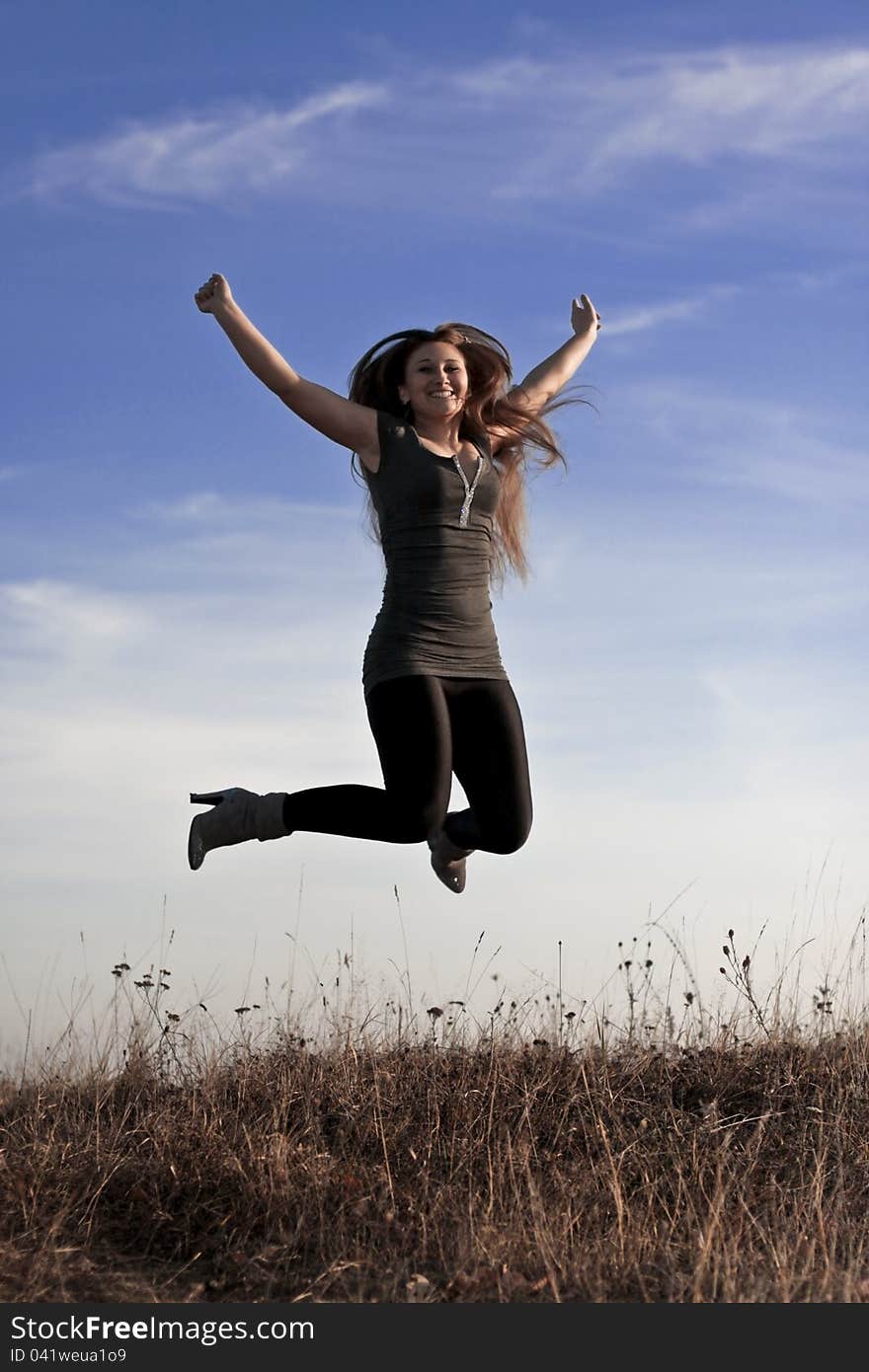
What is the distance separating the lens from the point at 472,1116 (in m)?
7.04

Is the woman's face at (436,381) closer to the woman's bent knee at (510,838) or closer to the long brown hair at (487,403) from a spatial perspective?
the long brown hair at (487,403)

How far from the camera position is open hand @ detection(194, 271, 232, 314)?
566 centimetres

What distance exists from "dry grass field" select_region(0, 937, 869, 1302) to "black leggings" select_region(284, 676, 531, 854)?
59.3 inches

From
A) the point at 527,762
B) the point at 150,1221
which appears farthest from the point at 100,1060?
the point at 527,762

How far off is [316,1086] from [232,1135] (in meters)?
0.74

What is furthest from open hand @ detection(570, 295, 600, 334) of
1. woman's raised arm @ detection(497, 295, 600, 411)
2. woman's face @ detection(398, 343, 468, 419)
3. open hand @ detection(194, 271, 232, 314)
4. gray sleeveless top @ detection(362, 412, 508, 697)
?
open hand @ detection(194, 271, 232, 314)

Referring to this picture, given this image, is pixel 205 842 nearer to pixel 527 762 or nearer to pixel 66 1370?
pixel 527 762

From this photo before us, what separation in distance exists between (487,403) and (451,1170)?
355 cm

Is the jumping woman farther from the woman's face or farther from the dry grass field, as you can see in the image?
the dry grass field

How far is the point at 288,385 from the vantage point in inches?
227

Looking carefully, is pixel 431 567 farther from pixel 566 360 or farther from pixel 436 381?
pixel 566 360

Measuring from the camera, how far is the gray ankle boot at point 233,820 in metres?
5.96

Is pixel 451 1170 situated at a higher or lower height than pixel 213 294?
lower

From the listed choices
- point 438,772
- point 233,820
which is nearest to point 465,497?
point 438,772
